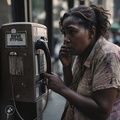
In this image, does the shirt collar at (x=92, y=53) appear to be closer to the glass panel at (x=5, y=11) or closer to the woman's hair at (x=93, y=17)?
the woman's hair at (x=93, y=17)

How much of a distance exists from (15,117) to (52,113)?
5.25 ft

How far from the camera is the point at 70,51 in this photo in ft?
5.28

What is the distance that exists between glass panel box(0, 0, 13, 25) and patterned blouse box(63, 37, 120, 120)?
106cm

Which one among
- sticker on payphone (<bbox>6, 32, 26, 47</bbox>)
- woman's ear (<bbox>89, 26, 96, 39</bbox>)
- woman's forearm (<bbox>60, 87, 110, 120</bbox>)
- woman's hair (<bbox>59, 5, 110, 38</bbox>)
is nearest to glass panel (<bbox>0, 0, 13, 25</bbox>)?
sticker on payphone (<bbox>6, 32, 26, 47</bbox>)

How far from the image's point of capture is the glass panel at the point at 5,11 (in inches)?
91.3

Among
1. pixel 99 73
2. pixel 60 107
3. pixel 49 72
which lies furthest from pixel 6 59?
pixel 60 107

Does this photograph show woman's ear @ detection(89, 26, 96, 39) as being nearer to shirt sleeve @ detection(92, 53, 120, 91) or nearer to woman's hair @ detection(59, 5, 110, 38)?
woman's hair @ detection(59, 5, 110, 38)

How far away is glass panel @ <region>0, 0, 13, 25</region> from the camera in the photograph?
2319 millimetres

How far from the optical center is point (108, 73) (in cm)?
141

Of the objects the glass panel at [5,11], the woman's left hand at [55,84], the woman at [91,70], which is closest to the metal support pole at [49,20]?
the glass panel at [5,11]

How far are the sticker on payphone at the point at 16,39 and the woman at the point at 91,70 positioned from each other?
30 centimetres

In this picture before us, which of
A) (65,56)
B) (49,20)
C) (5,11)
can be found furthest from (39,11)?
(65,56)

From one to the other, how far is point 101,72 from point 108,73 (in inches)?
1.7

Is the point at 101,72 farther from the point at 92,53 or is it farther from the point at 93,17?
the point at 93,17
